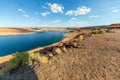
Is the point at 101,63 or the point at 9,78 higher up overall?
the point at 101,63

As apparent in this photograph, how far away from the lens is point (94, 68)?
22.9 ft

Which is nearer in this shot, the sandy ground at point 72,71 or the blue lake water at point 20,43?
the sandy ground at point 72,71

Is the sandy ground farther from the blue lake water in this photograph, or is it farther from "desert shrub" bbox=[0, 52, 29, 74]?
the blue lake water

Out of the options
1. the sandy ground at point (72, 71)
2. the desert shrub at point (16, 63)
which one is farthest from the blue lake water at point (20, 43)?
the sandy ground at point (72, 71)

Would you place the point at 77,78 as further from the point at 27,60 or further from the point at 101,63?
the point at 27,60

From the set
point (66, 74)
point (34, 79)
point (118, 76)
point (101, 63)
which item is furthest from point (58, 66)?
point (118, 76)

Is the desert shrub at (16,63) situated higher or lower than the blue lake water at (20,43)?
higher

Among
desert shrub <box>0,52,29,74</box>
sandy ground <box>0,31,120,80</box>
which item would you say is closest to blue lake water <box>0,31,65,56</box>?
desert shrub <box>0,52,29,74</box>

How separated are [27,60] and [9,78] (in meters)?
2.03

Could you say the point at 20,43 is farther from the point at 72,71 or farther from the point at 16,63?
the point at 72,71

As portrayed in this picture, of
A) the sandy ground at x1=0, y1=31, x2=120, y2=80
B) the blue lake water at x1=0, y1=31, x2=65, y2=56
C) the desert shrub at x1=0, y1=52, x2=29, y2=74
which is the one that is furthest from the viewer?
the blue lake water at x1=0, y1=31, x2=65, y2=56

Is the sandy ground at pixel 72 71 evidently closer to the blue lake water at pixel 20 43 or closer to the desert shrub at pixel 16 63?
the desert shrub at pixel 16 63

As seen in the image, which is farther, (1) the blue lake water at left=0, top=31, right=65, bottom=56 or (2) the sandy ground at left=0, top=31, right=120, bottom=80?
(1) the blue lake water at left=0, top=31, right=65, bottom=56

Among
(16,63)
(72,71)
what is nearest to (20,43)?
(16,63)
